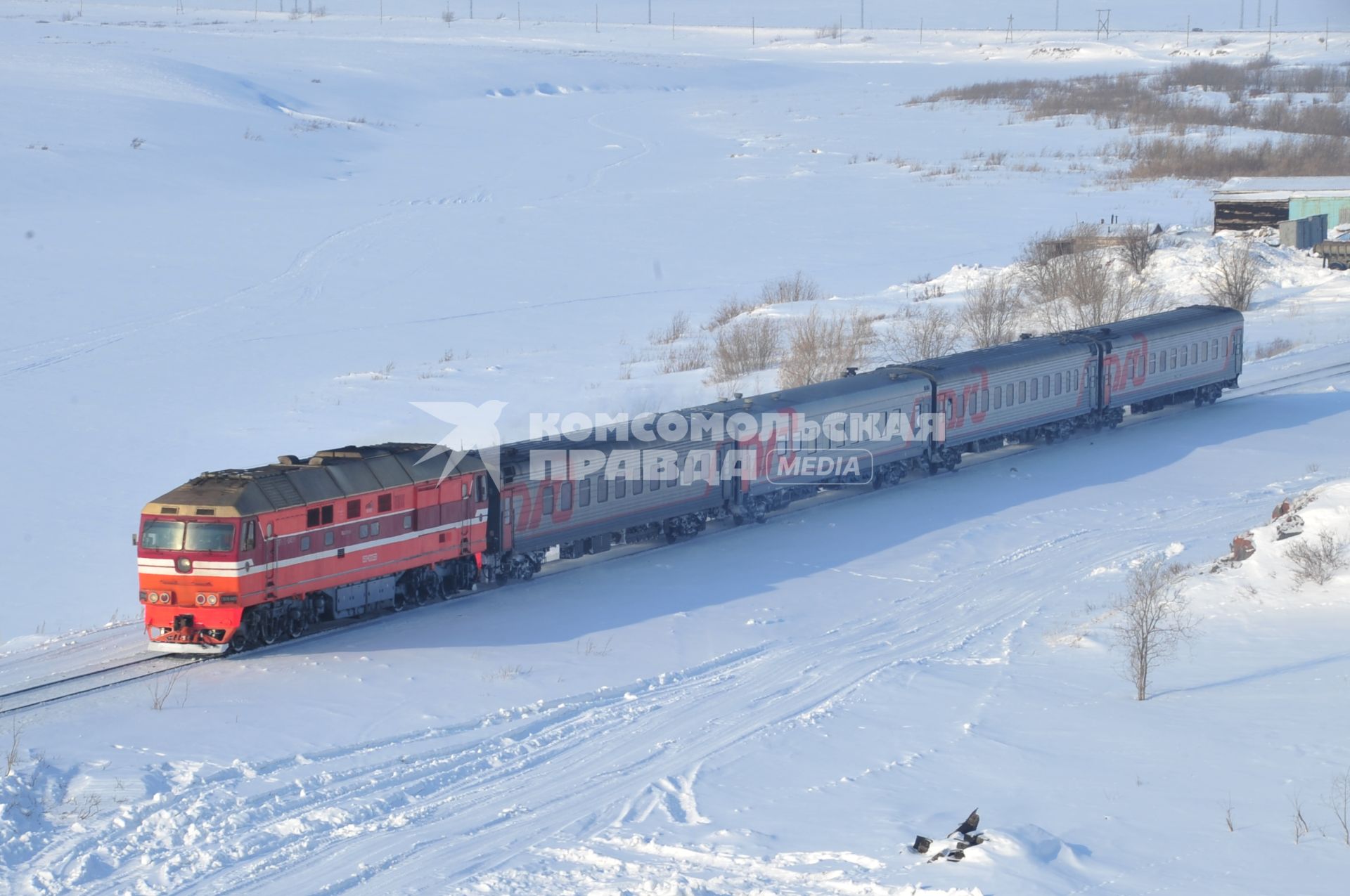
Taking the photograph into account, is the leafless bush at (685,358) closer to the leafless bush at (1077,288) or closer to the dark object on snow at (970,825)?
the leafless bush at (1077,288)

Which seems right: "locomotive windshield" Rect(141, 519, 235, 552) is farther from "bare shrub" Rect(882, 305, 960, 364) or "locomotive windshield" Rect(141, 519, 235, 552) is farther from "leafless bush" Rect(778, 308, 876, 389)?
"bare shrub" Rect(882, 305, 960, 364)

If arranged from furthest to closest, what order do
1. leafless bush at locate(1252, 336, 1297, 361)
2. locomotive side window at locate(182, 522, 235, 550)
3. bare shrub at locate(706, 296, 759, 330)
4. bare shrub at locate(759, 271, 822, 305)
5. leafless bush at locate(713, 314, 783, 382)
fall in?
bare shrub at locate(759, 271, 822, 305) < bare shrub at locate(706, 296, 759, 330) < leafless bush at locate(1252, 336, 1297, 361) < leafless bush at locate(713, 314, 783, 382) < locomotive side window at locate(182, 522, 235, 550)

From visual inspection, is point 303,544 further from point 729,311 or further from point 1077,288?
point 1077,288

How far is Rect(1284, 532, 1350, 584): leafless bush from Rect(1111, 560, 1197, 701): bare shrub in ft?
5.76

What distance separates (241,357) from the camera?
46.9 metres

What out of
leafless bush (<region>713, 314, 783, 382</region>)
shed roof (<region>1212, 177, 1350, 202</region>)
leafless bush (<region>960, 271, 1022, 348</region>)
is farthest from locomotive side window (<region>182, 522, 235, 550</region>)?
shed roof (<region>1212, 177, 1350, 202</region>)

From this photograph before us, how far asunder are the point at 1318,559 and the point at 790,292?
33921 millimetres

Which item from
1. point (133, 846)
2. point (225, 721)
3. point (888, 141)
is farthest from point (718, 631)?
point (888, 141)

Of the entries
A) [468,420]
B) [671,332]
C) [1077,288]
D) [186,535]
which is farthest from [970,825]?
[1077,288]

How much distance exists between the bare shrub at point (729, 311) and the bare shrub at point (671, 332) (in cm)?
90

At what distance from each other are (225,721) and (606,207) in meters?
62.0

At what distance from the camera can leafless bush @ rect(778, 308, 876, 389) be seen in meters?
40.9

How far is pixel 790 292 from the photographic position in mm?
54500

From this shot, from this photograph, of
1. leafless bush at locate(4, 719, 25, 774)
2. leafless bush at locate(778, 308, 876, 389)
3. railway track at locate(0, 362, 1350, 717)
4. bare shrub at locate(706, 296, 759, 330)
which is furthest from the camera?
bare shrub at locate(706, 296, 759, 330)
